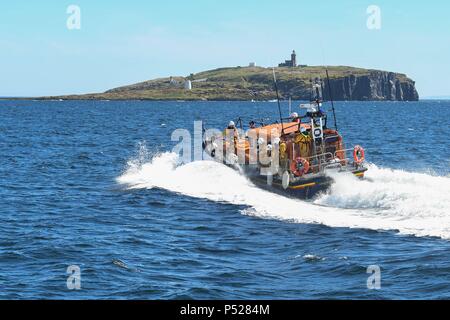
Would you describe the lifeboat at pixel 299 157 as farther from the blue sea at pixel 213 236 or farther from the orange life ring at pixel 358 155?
the blue sea at pixel 213 236

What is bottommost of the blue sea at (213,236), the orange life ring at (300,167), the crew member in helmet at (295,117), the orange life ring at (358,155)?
the blue sea at (213,236)

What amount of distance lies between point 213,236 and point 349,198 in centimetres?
817

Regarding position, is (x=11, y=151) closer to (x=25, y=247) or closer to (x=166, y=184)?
(x=166, y=184)

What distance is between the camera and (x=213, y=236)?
22.5m

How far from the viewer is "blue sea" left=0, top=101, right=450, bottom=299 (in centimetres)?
1642

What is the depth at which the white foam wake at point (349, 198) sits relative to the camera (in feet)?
77.8

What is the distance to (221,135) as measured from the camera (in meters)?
37.3

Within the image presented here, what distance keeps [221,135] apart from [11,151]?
23913mm

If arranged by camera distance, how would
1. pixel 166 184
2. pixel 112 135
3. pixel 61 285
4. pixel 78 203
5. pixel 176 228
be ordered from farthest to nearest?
pixel 112 135 < pixel 166 184 < pixel 78 203 < pixel 176 228 < pixel 61 285

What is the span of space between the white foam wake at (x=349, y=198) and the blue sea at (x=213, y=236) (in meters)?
0.07

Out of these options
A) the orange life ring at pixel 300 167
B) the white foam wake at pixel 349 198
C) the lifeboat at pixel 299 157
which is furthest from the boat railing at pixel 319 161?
the white foam wake at pixel 349 198
